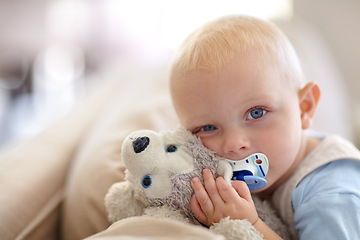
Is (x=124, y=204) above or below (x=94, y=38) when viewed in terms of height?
above

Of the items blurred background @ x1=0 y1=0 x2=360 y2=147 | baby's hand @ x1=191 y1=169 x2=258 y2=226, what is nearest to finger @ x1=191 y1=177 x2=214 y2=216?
baby's hand @ x1=191 y1=169 x2=258 y2=226

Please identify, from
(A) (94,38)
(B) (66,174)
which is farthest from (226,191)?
(A) (94,38)

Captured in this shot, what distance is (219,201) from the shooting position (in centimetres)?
60

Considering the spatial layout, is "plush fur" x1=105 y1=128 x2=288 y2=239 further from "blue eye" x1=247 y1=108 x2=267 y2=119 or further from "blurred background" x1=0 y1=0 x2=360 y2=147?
"blurred background" x1=0 y1=0 x2=360 y2=147

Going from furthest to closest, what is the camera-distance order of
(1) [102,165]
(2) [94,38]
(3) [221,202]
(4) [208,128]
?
1. (2) [94,38]
2. (1) [102,165]
3. (4) [208,128]
4. (3) [221,202]

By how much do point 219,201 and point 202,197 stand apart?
28 millimetres

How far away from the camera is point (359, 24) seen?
102 inches

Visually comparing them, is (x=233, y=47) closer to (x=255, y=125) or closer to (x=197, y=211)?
(x=255, y=125)

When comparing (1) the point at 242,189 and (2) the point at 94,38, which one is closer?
(1) the point at 242,189

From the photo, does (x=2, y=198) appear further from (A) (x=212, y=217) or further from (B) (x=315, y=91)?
(B) (x=315, y=91)

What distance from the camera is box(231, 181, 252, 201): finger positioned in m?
0.61

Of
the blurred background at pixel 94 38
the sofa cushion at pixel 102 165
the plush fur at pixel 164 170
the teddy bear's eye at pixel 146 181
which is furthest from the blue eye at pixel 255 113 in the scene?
the blurred background at pixel 94 38

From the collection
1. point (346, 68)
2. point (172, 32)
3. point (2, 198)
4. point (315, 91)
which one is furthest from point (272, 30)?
point (172, 32)

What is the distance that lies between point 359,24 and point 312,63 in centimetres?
121
